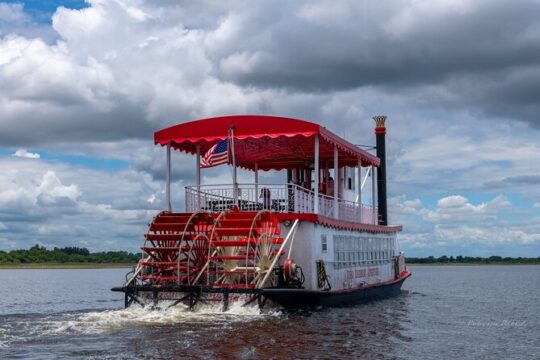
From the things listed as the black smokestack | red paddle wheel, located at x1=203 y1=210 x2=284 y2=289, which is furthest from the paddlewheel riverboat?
the black smokestack

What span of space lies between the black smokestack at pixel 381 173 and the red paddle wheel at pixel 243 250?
12081 millimetres

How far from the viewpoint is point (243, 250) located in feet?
66.3

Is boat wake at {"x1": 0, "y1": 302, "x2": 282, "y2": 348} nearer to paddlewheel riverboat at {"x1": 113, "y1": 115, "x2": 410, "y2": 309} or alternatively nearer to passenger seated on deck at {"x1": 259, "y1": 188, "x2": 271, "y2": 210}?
paddlewheel riverboat at {"x1": 113, "y1": 115, "x2": 410, "y2": 309}

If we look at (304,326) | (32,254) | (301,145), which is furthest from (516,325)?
(32,254)

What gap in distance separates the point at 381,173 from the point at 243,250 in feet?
42.1

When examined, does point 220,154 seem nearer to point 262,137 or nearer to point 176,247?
point 262,137

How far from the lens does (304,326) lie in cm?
1675

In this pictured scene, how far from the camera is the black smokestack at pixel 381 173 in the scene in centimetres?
3118

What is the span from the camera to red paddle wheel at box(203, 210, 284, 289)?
62.1 ft

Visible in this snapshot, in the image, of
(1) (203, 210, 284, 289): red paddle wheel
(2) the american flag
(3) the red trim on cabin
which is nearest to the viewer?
(1) (203, 210, 284, 289): red paddle wheel

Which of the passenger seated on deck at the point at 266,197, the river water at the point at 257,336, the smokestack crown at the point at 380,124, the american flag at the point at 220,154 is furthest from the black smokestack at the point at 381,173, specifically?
the american flag at the point at 220,154

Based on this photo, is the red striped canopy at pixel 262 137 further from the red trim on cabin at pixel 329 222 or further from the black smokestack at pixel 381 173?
the black smokestack at pixel 381 173

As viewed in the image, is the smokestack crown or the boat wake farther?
the smokestack crown

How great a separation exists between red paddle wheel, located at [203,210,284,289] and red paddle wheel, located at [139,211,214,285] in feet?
1.37
